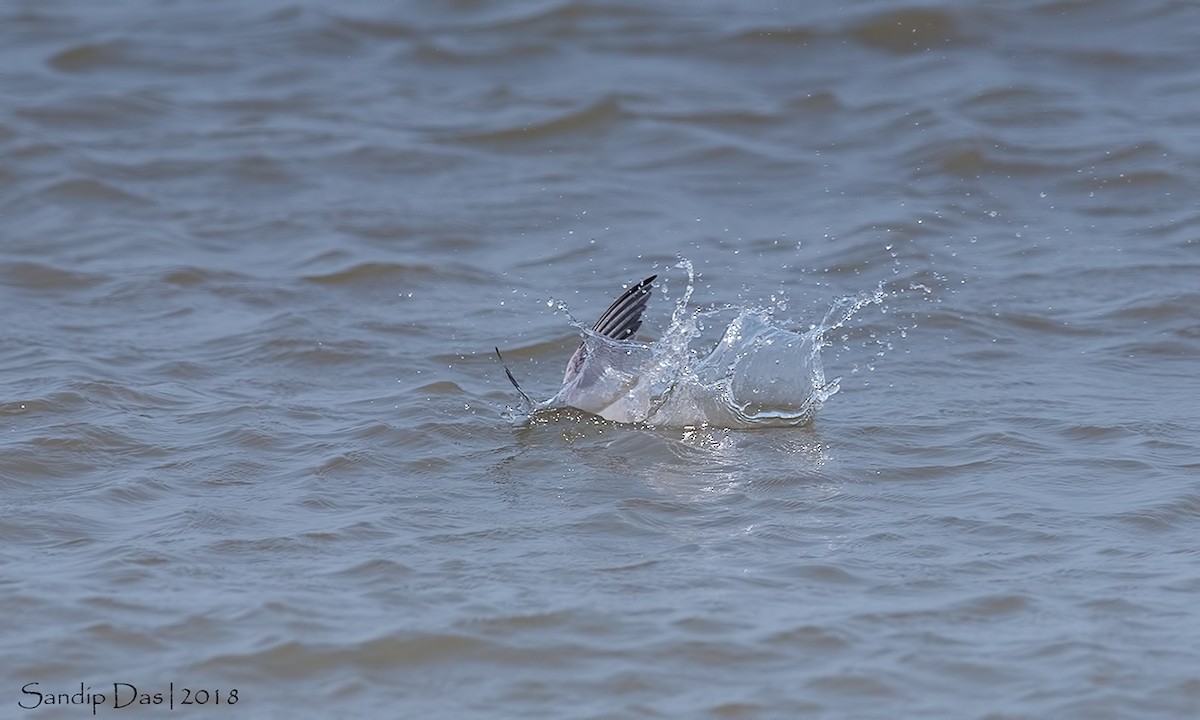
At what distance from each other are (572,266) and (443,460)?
8.59 ft

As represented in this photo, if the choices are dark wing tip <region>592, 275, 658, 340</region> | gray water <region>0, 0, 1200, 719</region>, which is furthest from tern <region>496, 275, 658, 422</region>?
gray water <region>0, 0, 1200, 719</region>

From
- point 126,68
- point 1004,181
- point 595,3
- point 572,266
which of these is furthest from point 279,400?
point 595,3

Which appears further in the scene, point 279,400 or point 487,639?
point 279,400

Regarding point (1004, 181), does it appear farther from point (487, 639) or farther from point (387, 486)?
point (487, 639)

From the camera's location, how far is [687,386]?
5.37m

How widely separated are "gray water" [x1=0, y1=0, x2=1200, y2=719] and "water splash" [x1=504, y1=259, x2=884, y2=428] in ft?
0.40

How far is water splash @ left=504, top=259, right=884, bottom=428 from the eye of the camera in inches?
211

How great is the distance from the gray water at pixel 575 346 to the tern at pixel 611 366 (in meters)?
0.14

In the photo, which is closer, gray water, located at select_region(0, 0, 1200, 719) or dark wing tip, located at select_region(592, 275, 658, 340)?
gray water, located at select_region(0, 0, 1200, 719)

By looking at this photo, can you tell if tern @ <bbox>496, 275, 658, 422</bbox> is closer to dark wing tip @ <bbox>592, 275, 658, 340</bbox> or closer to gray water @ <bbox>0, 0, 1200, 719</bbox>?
dark wing tip @ <bbox>592, 275, 658, 340</bbox>

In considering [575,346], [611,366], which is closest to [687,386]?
[611,366]

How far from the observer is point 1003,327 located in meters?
6.41

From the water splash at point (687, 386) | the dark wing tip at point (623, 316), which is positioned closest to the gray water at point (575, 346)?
the water splash at point (687, 386)

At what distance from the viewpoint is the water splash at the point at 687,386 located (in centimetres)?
535
